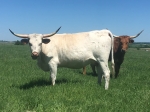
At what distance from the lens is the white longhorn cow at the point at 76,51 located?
9.33 meters

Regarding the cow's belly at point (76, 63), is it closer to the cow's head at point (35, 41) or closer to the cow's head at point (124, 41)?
the cow's head at point (35, 41)

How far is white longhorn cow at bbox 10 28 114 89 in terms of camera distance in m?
9.33

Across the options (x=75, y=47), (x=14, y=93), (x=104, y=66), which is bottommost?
(x=14, y=93)

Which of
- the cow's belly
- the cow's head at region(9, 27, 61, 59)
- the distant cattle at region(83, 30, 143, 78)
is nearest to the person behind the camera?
the cow's head at region(9, 27, 61, 59)

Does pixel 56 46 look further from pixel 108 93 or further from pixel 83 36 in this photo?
pixel 108 93

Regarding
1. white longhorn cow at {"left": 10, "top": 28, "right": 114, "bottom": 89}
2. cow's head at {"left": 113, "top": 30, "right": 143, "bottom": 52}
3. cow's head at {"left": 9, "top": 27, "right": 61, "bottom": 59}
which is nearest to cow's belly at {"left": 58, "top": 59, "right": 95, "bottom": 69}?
white longhorn cow at {"left": 10, "top": 28, "right": 114, "bottom": 89}

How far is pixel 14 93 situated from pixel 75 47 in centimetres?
303

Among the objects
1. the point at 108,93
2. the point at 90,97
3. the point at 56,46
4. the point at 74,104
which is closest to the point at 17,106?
the point at 74,104

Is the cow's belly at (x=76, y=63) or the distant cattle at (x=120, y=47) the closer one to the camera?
the cow's belly at (x=76, y=63)

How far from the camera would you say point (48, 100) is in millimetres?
6766

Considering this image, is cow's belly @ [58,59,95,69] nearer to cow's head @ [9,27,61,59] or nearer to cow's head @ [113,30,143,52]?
cow's head @ [9,27,61,59]

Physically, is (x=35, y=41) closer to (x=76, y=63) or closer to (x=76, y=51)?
(x=76, y=51)

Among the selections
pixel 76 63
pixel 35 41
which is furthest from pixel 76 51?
pixel 35 41

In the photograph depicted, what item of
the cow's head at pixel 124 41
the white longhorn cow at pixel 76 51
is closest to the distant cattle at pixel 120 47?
the cow's head at pixel 124 41
